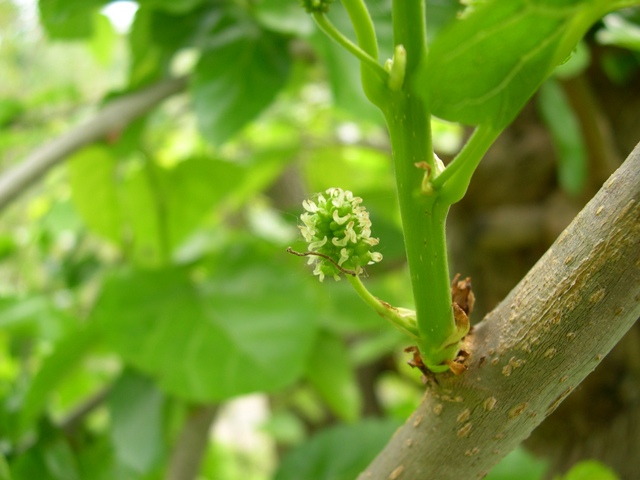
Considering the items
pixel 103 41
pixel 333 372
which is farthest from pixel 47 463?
pixel 103 41

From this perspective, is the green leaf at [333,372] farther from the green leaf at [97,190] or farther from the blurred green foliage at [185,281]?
the green leaf at [97,190]

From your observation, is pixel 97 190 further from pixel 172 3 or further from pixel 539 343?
pixel 539 343

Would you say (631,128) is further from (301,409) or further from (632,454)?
(301,409)

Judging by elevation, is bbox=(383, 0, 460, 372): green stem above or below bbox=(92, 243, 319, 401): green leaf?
above

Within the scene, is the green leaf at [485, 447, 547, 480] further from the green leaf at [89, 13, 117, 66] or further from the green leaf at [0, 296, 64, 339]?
the green leaf at [89, 13, 117, 66]

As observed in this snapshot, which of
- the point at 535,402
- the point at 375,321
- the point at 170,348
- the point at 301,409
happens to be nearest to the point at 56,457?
the point at 170,348

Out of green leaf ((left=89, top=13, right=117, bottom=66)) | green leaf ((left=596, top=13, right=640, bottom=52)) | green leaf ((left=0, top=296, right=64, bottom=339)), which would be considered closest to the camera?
green leaf ((left=596, top=13, right=640, bottom=52))

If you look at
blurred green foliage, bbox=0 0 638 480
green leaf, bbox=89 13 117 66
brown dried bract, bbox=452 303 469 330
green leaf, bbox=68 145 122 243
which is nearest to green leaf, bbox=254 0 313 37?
blurred green foliage, bbox=0 0 638 480
